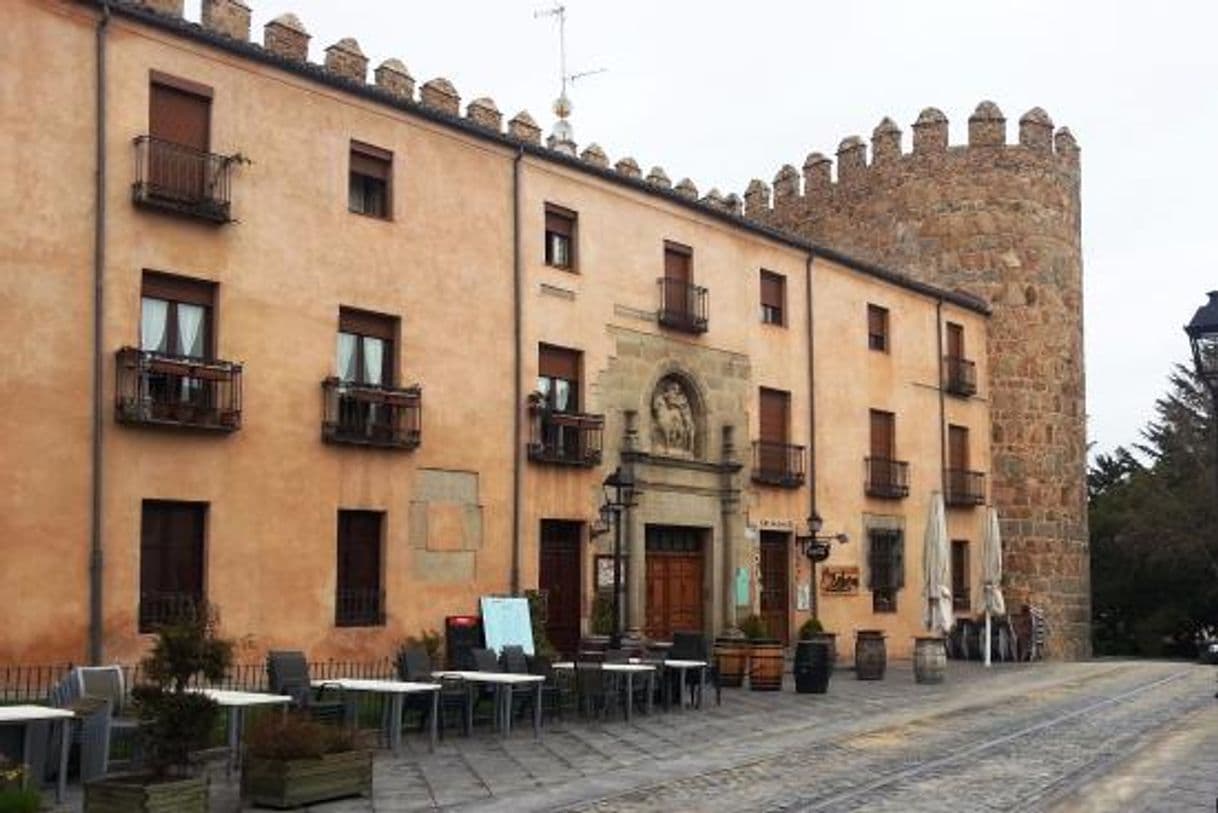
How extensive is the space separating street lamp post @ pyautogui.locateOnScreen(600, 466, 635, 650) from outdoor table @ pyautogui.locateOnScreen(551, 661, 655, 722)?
1342 millimetres

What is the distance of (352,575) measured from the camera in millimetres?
18812

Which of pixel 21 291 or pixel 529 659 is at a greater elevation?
pixel 21 291

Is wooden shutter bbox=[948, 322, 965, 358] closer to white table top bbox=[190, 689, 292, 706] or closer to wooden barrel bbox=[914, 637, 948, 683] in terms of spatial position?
wooden barrel bbox=[914, 637, 948, 683]

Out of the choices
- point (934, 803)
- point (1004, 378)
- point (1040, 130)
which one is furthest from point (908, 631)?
point (934, 803)

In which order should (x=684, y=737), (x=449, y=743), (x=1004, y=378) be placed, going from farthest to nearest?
(x=1004, y=378) < (x=684, y=737) < (x=449, y=743)

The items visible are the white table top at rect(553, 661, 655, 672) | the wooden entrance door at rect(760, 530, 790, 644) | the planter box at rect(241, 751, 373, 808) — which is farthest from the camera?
the wooden entrance door at rect(760, 530, 790, 644)

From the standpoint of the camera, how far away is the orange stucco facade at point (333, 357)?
15547 mm

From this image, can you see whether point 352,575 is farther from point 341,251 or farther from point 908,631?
point 908,631

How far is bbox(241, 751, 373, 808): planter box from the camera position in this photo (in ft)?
32.6

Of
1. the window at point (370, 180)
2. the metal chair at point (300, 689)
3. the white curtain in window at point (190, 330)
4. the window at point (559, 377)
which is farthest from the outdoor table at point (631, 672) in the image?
the window at point (370, 180)

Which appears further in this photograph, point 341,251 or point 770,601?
point 770,601

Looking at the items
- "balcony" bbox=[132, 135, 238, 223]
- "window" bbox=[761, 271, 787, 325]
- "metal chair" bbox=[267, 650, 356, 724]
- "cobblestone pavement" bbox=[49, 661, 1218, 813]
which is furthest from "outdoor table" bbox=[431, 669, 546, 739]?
"window" bbox=[761, 271, 787, 325]

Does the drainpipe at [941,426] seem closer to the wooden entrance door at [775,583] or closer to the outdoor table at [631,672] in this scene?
the wooden entrance door at [775,583]

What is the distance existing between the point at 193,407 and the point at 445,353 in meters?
4.42
